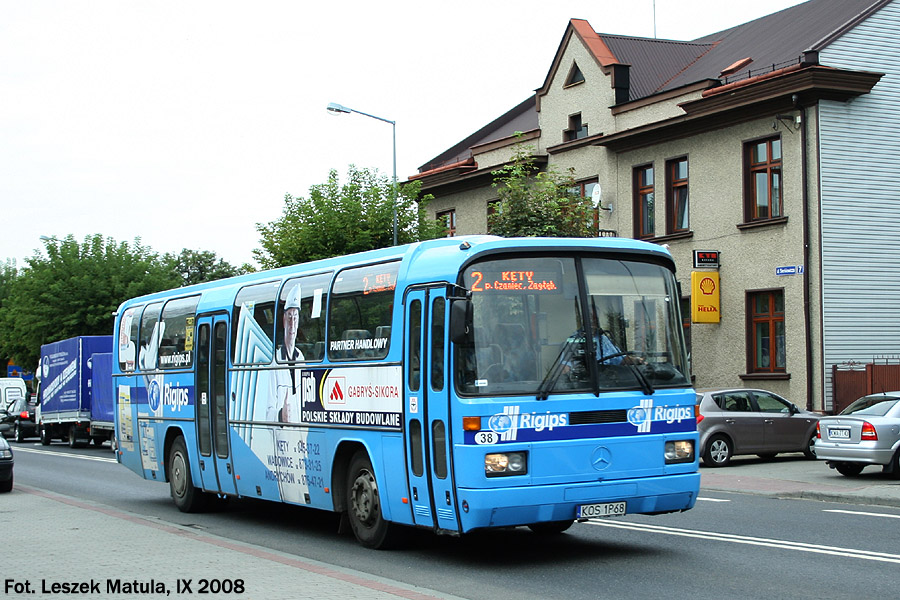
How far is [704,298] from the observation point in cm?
2930

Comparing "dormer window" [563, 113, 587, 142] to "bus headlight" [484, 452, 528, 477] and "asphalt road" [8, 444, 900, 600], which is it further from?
"bus headlight" [484, 452, 528, 477]

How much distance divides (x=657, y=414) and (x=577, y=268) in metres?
1.53

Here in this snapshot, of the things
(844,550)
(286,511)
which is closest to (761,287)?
(286,511)

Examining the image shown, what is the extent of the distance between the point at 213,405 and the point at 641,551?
6.55 m

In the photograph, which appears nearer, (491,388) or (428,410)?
(491,388)

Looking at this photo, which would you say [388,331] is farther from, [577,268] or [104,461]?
[104,461]

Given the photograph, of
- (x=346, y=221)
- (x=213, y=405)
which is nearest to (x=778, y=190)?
(x=346, y=221)

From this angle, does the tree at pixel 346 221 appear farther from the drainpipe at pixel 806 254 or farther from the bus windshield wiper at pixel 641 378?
the bus windshield wiper at pixel 641 378

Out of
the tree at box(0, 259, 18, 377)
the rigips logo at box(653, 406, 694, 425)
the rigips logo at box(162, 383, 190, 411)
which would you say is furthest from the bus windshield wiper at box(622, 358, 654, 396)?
the tree at box(0, 259, 18, 377)

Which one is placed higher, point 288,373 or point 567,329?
point 567,329

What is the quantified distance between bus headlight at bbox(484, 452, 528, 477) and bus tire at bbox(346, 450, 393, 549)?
1838 mm

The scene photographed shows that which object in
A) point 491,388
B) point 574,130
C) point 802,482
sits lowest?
point 802,482

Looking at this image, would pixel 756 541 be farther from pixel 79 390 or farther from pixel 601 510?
pixel 79 390

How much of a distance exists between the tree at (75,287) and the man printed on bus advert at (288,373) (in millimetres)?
46819
